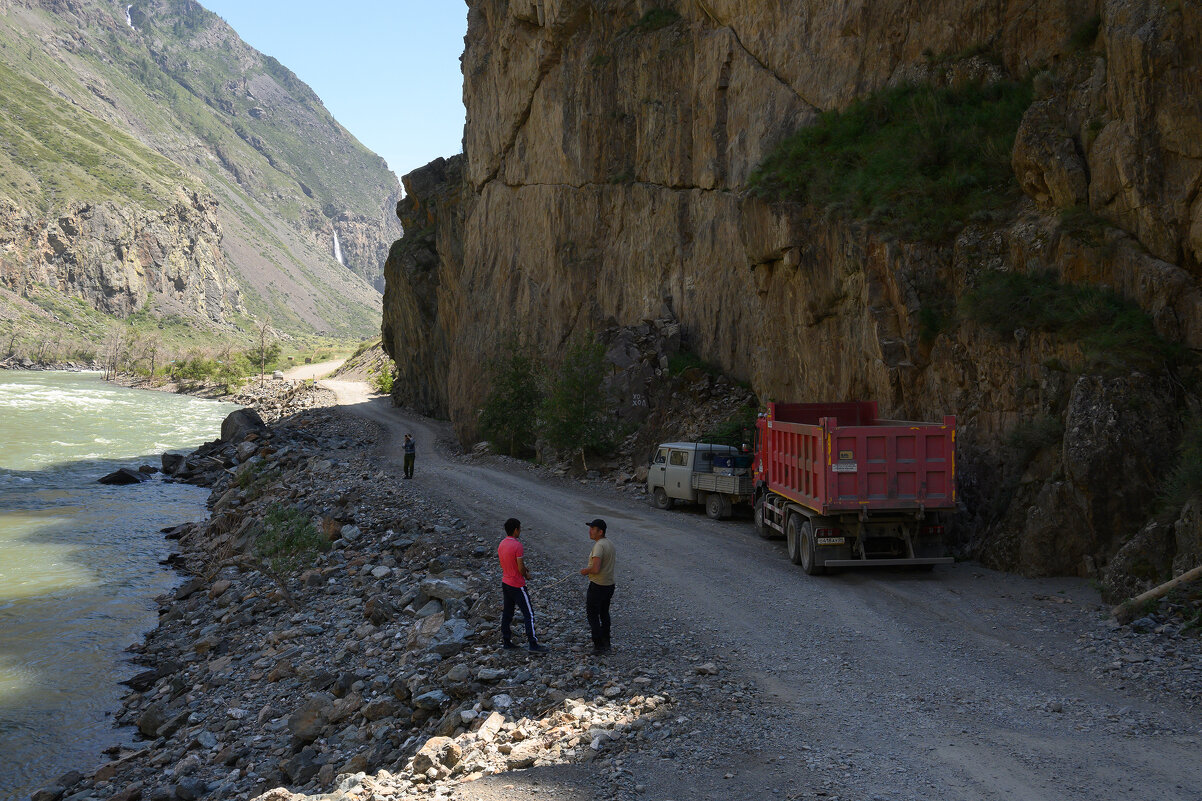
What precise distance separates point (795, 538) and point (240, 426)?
44.0 m

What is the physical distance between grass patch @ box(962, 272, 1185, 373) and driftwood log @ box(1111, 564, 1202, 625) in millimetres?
3867

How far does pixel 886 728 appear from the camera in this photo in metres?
8.47

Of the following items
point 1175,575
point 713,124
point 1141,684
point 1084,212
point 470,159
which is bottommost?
point 1141,684

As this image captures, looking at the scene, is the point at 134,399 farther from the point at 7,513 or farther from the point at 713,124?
the point at 713,124

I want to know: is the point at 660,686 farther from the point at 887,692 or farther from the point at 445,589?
the point at 445,589

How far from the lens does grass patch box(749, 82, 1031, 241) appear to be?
1866 centimetres

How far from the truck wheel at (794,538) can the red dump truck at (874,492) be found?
13 centimetres

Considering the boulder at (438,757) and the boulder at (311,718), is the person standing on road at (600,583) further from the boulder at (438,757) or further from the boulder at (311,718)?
the boulder at (311,718)

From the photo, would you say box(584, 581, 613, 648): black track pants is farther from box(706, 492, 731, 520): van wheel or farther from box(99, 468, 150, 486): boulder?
box(99, 468, 150, 486): boulder

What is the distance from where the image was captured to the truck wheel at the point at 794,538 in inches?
628

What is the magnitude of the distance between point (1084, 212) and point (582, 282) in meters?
26.0

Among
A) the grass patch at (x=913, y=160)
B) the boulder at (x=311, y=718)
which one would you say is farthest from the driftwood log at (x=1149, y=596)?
the boulder at (x=311, y=718)

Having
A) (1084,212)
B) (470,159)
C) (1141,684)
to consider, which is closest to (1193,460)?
(1141,684)

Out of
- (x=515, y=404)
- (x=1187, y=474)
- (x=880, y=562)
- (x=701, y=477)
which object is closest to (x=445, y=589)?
(x=880, y=562)
